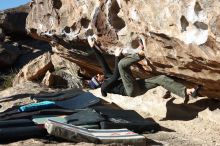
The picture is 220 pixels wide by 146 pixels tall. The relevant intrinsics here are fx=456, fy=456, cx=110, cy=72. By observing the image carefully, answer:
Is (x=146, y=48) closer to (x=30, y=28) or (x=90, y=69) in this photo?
(x=90, y=69)

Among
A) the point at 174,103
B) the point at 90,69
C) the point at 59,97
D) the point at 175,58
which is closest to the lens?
the point at 175,58

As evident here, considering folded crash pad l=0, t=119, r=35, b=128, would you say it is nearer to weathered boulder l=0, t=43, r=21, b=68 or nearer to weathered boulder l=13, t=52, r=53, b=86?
weathered boulder l=13, t=52, r=53, b=86

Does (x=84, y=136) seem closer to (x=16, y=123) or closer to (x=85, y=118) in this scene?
(x=85, y=118)

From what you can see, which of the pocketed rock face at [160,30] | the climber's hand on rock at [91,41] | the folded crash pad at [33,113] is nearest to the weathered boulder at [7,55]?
the pocketed rock face at [160,30]

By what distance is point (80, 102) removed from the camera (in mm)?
8805

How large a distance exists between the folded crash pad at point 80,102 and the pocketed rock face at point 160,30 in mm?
1035

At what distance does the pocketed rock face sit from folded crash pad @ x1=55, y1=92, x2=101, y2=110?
1035mm

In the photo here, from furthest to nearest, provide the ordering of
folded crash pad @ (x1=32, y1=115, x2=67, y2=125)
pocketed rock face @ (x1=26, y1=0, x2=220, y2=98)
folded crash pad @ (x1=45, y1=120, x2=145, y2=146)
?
folded crash pad @ (x1=32, y1=115, x2=67, y2=125), folded crash pad @ (x1=45, y1=120, x2=145, y2=146), pocketed rock face @ (x1=26, y1=0, x2=220, y2=98)

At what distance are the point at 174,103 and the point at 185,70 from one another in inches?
61.8

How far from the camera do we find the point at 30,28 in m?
11.5

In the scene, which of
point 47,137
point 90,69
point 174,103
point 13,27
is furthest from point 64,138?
point 13,27

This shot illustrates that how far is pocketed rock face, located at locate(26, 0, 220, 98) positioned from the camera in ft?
18.0

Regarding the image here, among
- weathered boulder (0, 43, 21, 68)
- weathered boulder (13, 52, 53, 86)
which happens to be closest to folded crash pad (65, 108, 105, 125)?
weathered boulder (13, 52, 53, 86)

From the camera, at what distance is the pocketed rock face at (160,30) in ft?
18.0
